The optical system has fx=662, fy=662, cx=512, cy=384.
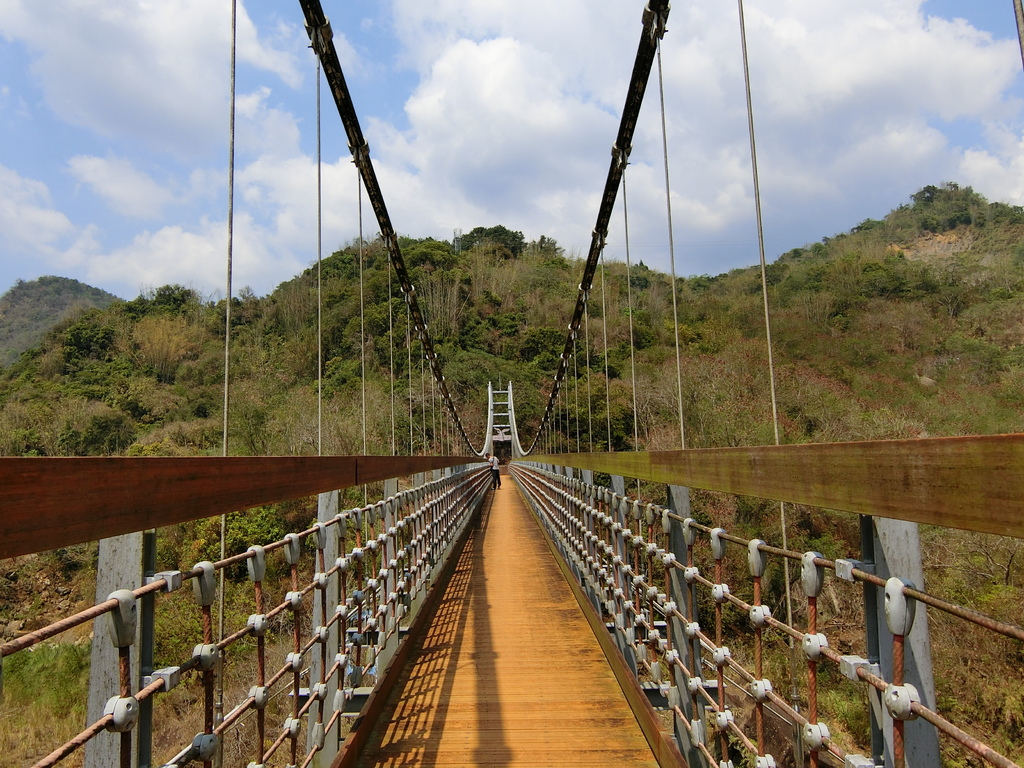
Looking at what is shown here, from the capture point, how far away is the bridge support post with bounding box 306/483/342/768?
166cm

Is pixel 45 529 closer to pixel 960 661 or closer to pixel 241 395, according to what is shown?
pixel 960 661

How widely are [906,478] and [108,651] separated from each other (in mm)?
943

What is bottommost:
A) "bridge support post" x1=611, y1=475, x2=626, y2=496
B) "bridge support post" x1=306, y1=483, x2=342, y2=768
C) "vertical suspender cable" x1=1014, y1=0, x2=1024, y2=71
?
"bridge support post" x1=306, y1=483, x2=342, y2=768

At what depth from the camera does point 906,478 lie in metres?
0.70

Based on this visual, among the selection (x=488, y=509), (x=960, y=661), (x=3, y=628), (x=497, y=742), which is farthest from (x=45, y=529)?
(x=3, y=628)

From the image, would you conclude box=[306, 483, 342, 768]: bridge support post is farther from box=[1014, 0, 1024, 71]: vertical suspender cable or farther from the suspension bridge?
box=[1014, 0, 1024, 71]: vertical suspender cable

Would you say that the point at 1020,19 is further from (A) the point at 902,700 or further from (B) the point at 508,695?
(B) the point at 508,695

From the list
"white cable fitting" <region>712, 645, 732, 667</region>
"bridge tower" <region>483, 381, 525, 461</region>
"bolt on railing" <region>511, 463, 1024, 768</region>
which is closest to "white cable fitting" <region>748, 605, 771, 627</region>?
"bolt on railing" <region>511, 463, 1024, 768</region>

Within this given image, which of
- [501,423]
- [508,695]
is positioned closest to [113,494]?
[508,695]

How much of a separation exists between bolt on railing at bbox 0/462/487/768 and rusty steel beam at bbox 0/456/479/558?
9 centimetres

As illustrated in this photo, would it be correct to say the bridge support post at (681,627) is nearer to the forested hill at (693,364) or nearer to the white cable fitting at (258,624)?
the white cable fitting at (258,624)

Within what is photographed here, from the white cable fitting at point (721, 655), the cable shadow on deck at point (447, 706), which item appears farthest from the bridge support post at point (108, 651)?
the cable shadow on deck at point (447, 706)

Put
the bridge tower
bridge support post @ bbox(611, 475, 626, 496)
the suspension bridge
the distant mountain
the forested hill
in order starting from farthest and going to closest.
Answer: the bridge tower
the distant mountain
the forested hill
bridge support post @ bbox(611, 475, 626, 496)
the suspension bridge

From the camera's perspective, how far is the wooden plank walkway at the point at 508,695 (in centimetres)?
185
